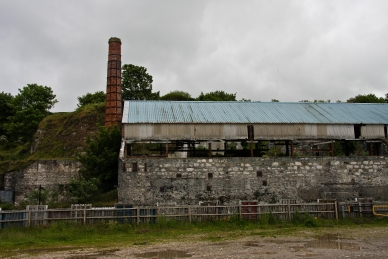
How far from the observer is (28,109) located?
4144 centimetres

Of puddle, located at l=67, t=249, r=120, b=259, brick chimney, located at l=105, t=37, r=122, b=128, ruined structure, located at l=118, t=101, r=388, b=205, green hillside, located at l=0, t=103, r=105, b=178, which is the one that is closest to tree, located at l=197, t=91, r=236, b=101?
green hillside, located at l=0, t=103, r=105, b=178

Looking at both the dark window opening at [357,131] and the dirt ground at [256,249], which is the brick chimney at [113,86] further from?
the dirt ground at [256,249]

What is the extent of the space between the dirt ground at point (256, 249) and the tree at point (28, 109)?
106ft

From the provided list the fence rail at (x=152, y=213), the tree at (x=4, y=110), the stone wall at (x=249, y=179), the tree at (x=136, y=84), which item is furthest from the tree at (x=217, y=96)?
the fence rail at (x=152, y=213)

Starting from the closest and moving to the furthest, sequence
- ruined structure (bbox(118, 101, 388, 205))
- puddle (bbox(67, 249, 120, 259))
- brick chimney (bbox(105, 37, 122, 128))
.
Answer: puddle (bbox(67, 249, 120, 259)) < ruined structure (bbox(118, 101, 388, 205)) < brick chimney (bbox(105, 37, 122, 128))

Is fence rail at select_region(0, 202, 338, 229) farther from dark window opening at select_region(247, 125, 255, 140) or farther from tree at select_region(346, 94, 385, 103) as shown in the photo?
tree at select_region(346, 94, 385, 103)

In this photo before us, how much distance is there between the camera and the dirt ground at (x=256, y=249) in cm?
1059

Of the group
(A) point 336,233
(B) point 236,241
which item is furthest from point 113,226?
(A) point 336,233

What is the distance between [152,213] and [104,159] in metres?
10.6

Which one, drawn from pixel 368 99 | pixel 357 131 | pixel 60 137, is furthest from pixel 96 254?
pixel 368 99

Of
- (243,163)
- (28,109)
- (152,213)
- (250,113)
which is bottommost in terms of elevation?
(152,213)

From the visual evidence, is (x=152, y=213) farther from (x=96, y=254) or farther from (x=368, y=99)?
(x=368, y=99)

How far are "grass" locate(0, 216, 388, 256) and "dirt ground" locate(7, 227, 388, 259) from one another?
74cm

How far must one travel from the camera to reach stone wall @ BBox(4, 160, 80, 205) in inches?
1161
